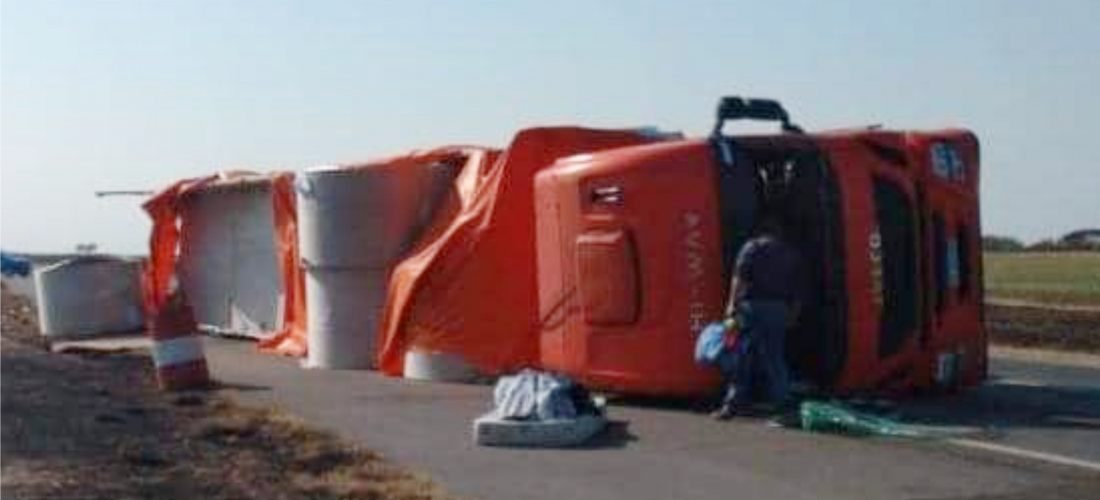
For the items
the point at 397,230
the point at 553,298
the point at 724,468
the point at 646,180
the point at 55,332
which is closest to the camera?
the point at 724,468

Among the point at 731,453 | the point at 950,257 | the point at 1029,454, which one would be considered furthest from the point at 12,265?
the point at 950,257

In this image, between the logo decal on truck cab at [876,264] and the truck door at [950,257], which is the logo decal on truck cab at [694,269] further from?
the truck door at [950,257]

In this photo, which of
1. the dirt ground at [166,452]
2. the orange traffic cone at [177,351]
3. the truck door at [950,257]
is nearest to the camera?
the dirt ground at [166,452]

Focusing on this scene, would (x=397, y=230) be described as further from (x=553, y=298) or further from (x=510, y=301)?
(x=553, y=298)

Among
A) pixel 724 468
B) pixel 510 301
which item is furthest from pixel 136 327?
pixel 724 468

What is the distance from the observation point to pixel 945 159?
57.7 ft

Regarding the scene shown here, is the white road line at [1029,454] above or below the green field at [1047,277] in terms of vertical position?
above

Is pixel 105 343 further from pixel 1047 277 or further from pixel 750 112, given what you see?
pixel 1047 277

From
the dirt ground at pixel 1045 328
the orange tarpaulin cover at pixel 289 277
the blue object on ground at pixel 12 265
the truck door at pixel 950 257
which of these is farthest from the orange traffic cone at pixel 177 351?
the dirt ground at pixel 1045 328

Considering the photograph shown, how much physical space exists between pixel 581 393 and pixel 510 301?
4459 mm

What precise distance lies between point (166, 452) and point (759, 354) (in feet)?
16.0

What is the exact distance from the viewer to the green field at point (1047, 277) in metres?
39.6

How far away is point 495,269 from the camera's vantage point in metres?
19.6

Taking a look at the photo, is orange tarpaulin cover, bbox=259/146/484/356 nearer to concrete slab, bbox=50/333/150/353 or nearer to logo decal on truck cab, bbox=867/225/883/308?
concrete slab, bbox=50/333/150/353
